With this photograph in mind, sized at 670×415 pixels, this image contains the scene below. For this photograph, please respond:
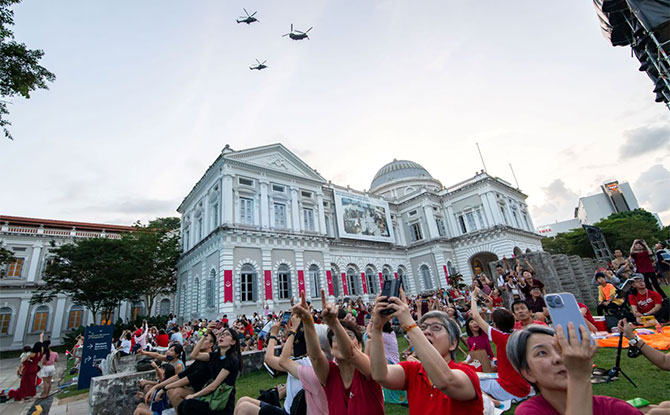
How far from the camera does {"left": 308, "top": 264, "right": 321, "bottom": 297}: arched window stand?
19.8 meters

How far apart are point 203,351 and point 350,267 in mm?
19566

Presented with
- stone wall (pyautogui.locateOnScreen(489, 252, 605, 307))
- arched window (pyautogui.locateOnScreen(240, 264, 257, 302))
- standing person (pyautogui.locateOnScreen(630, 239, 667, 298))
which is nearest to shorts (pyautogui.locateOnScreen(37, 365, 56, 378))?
arched window (pyautogui.locateOnScreen(240, 264, 257, 302))

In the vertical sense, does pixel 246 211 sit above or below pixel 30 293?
above

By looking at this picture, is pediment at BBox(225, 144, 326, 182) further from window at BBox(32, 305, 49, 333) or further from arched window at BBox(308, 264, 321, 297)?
window at BBox(32, 305, 49, 333)

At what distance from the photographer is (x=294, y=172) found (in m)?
21.2

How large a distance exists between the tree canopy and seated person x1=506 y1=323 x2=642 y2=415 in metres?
43.0

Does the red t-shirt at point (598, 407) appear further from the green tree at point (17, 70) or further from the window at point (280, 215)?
the window at point (280, 215)

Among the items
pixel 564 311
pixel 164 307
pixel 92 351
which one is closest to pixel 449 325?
pixel 564 311

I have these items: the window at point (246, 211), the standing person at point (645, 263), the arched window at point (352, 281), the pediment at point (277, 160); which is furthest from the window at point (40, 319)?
the standing person at point (645, 263)

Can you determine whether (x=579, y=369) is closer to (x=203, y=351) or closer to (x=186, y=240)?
(x=203, y=351)

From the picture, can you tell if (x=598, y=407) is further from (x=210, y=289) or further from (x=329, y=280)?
(x=329, y=280)

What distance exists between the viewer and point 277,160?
20734 millimetres

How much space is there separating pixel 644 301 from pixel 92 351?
1323 cm

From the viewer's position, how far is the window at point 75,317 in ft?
→ 76.0
